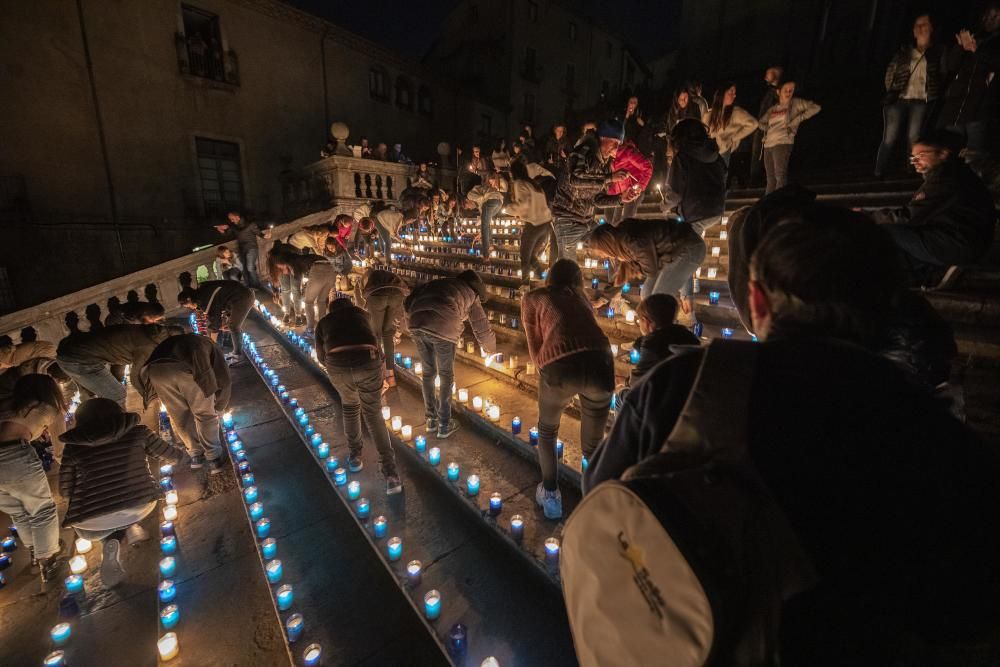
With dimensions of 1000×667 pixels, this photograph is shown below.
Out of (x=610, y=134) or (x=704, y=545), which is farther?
(x=610, y=134)

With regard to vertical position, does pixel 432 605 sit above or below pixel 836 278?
below

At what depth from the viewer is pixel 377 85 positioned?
2075cm

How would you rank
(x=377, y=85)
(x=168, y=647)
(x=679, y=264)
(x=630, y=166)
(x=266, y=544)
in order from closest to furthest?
1. (x=168, y=647)
2. (x=266, y=544)
3. (x=679, y=264)
4. (x=630, y=166)
5. (x=377, y=85)

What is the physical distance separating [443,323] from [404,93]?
73.2ft

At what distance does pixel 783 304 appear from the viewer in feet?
3.20

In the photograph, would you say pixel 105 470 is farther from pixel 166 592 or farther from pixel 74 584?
pixel 166 592

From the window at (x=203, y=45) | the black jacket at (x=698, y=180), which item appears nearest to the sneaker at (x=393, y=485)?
the black jacket at (x=698, y=180)

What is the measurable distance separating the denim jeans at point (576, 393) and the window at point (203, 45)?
2008 cm

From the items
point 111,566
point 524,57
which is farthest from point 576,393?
point 524,57

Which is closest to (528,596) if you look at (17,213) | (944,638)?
(944,638)

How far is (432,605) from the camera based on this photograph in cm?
270

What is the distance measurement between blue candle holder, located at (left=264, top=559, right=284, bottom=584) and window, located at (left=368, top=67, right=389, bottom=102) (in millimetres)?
22639

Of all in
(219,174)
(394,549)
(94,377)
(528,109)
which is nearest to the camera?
(394,549)

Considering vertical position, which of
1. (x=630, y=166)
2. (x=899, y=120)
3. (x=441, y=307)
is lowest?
(x=441, y=307)
